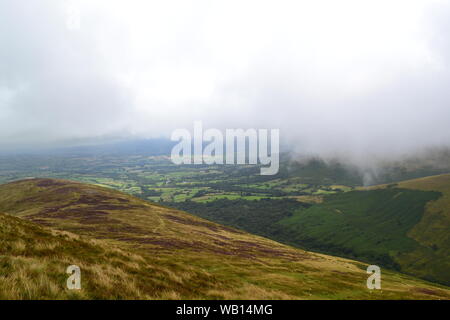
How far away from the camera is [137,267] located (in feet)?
53.6

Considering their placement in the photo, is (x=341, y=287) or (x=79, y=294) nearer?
(x=79, y=294)

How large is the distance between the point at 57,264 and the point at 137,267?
4.88 metres

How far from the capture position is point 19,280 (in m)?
9.92
